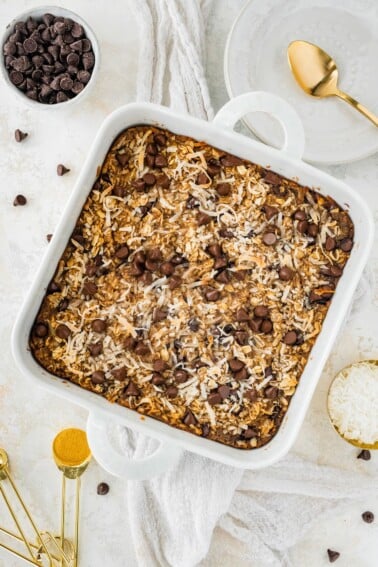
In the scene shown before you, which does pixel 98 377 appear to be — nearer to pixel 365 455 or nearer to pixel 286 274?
pixel 286 274

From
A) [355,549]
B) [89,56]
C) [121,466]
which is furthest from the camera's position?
[355,549]

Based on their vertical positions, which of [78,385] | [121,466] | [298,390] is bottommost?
[121,466]

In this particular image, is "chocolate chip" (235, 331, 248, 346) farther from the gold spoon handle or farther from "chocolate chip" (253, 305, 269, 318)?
the gold spoon handle

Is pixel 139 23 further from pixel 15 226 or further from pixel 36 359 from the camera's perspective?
pixel 36 359

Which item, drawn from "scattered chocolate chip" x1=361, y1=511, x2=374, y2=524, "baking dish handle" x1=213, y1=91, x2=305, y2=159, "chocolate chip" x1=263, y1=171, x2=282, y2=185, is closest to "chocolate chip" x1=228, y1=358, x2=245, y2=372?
"chocolate chip" x1=263, y1=171, x2=282, y2=185

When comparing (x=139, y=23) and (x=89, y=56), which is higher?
(x=139, y=23)

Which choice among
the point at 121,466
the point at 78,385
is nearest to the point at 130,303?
the point at 78,385

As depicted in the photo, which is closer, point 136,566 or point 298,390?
point 298,390

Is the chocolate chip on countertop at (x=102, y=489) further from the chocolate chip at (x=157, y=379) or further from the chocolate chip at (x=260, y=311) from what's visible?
the chocolate chip at (x=260, y=311)
